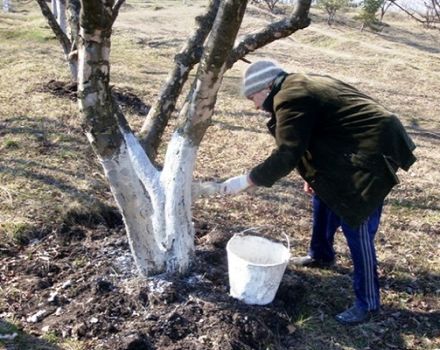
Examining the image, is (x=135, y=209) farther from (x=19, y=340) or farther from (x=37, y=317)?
(x=19, y=340)

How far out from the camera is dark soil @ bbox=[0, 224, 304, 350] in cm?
280

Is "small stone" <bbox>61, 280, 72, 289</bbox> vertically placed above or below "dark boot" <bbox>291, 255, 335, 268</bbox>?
above

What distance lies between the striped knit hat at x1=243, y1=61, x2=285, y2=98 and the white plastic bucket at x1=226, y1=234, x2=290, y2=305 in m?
0.91

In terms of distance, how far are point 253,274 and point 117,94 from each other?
18.0 ft

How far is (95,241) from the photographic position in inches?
146

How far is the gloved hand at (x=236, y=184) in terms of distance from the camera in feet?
9.89

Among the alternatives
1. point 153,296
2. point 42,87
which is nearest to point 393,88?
point 42,87

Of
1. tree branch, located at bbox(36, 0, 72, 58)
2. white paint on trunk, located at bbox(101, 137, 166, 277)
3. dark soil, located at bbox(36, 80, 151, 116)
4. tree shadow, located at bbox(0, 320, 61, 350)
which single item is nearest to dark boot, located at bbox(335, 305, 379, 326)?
white paint on trunk, located at bbox(101, 137, 166, 277)

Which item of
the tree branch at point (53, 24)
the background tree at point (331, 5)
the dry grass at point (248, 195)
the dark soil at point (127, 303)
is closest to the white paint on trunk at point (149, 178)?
the dark soil at point (127, 303)

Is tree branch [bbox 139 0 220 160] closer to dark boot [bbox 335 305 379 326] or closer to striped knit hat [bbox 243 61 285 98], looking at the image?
striped knit hat [bbox 243 61 285 98]

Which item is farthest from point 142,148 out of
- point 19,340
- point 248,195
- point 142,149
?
point 248,195

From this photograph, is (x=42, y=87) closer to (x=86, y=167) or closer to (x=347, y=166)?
(x=86, y=167)

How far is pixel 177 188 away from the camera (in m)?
3.03

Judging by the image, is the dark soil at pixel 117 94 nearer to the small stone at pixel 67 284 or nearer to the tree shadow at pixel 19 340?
the small stone at pixel 67 284
